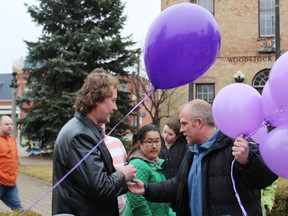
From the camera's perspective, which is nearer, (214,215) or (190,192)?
(214,215)

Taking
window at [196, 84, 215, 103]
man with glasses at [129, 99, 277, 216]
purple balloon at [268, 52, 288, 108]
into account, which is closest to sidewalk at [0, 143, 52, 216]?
man with glasses at [129, 99, 277, 216]

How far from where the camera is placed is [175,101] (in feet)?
75.0

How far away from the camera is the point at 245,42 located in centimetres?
2186

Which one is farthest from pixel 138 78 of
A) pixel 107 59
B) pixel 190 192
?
pixel 190 192

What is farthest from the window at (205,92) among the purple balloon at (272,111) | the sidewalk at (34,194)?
the purple balloon at (272,111)

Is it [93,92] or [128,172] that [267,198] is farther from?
[93,92]

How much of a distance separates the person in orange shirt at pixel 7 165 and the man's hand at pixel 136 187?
407cm

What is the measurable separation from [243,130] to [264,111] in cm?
20

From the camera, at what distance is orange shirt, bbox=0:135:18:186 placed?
6750mm

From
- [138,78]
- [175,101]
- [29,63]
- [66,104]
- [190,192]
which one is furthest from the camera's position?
[138,78]

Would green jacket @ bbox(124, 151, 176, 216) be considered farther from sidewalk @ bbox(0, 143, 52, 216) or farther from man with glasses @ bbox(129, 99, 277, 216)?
sidewalk @ bbox(0, 143, 52, 216)

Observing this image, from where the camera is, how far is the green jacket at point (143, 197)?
3.56 metres

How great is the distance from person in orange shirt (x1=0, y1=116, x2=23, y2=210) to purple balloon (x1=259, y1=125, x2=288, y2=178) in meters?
5.11

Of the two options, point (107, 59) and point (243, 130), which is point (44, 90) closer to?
point (107, 59)
